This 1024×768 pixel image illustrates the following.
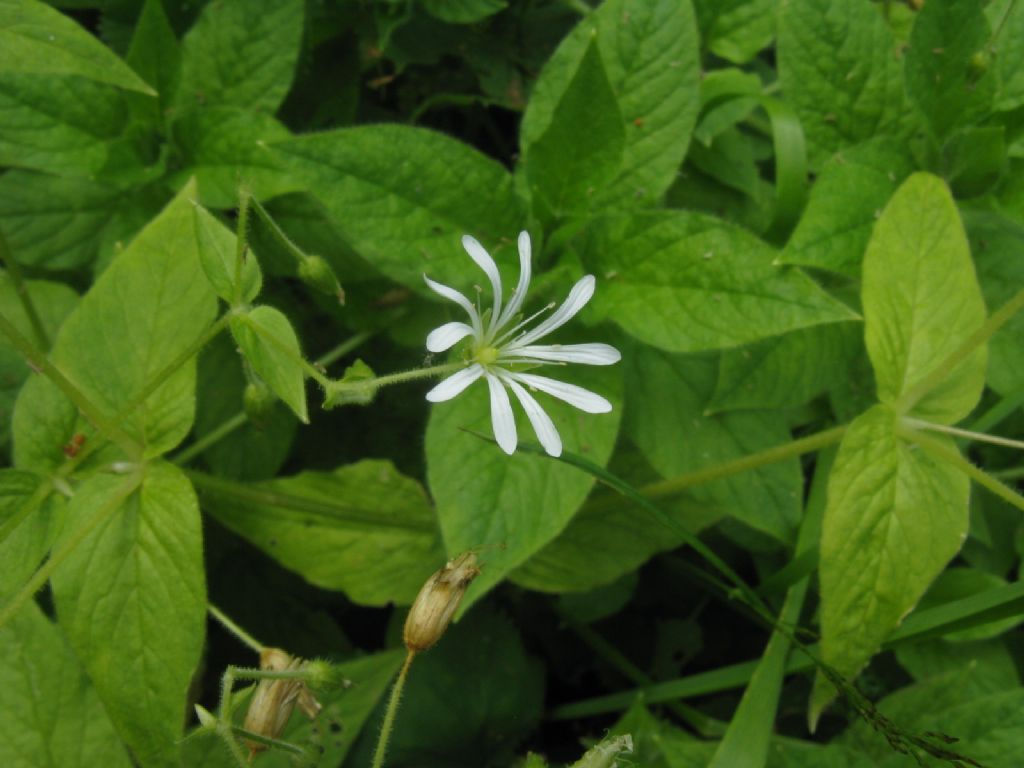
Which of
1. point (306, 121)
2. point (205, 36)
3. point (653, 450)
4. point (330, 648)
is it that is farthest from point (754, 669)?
point (205, 36)

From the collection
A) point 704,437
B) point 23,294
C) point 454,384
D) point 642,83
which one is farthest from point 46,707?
point 642,83

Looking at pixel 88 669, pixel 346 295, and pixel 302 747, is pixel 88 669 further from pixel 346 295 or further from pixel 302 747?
pixel 346 295

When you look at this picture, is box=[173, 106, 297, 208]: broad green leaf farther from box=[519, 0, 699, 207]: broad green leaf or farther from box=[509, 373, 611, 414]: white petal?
box=[509, 373, 611, 414]: white petal

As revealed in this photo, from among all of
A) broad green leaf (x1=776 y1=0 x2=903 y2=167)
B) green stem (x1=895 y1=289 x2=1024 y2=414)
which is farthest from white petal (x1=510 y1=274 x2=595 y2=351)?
broad green leaf (x1=776 y1=0 x2=903 y2=167)

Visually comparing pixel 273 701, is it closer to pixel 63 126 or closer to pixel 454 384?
pixel 454 384

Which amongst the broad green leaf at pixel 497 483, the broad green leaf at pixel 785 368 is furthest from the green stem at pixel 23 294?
the broad green leaf at pixel 785 368

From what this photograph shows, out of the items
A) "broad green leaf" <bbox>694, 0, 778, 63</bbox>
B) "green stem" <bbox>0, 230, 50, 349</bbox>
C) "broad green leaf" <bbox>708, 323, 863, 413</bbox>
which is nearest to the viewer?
"green stem" <bbox>0, 230, 50, 349</bbox>

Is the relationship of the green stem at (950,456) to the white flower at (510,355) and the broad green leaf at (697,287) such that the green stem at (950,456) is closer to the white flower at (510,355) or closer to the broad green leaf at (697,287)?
the broad green leaf at (697,287)
